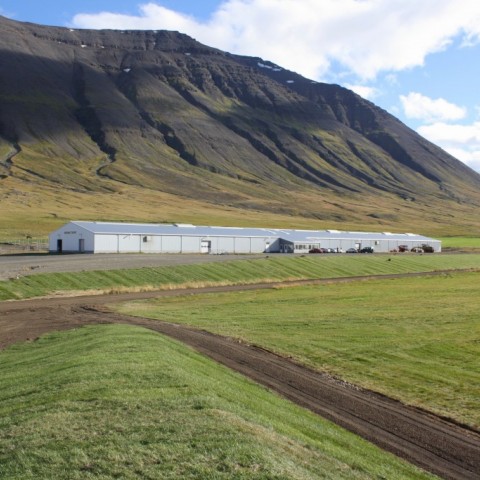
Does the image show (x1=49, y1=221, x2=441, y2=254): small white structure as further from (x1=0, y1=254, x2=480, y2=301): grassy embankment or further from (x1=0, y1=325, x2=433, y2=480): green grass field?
(x1=0, y1=325, x2=433, y2=480): green grass field

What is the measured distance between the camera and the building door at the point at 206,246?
11650 cm

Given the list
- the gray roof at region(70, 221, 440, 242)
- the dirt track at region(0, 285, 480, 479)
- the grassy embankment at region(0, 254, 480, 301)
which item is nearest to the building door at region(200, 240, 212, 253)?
the gray roof at region(70, 221, 440, 242)

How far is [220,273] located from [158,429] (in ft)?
214

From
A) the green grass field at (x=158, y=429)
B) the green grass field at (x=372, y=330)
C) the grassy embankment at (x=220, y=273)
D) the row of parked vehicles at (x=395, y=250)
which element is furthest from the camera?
the row of parked vehicles at (x=395, y=250)

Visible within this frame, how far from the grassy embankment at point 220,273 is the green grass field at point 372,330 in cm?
960

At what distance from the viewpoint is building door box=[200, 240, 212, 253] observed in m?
116

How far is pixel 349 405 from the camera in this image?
888 inches

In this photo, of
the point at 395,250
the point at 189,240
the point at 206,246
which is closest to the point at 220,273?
the point at 189,240

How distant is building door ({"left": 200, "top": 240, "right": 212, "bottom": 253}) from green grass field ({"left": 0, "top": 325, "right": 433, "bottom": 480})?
92018 millimetres

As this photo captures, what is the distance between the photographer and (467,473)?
1675 cm

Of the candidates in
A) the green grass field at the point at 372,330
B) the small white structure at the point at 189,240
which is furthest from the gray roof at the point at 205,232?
the green grass field at the point at 372,330

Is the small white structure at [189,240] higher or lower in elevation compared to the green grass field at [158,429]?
higher

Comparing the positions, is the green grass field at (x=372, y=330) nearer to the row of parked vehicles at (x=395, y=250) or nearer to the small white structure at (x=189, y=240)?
the small white structure at (x=189, y=240)

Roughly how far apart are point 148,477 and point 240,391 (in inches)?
367
